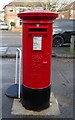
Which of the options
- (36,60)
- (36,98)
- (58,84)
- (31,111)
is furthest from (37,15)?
(58,84)

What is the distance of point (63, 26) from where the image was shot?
1590cm

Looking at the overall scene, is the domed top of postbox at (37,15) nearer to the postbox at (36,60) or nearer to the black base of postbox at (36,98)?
the postbox at (36,60)

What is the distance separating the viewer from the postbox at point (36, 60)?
4.39 meters

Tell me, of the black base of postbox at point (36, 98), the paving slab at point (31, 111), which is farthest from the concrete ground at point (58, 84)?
the black base of postbox at point (36, 98)

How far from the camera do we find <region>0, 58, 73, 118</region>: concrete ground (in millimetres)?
4566

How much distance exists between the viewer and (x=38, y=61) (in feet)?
14.8

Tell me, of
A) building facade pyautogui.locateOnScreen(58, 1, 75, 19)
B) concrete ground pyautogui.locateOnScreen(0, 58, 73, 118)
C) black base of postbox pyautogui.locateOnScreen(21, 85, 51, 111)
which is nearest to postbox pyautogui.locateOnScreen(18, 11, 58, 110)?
black base of postbox pyautogui.locateOnScreen(21, 85, 51, 111)

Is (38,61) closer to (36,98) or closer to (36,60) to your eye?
(36,60)

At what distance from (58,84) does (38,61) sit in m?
2.09

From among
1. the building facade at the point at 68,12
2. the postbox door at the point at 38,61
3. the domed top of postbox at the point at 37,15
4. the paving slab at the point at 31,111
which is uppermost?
the building facade at the point at 68,12

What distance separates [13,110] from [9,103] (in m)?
0.39

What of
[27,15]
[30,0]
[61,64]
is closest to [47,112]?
[27,15]

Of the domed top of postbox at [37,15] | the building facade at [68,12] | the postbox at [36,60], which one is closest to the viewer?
the domed top of postbox at [37,15]

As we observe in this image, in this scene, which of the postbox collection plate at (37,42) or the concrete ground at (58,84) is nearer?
the postbox collection plate at (37,42)
